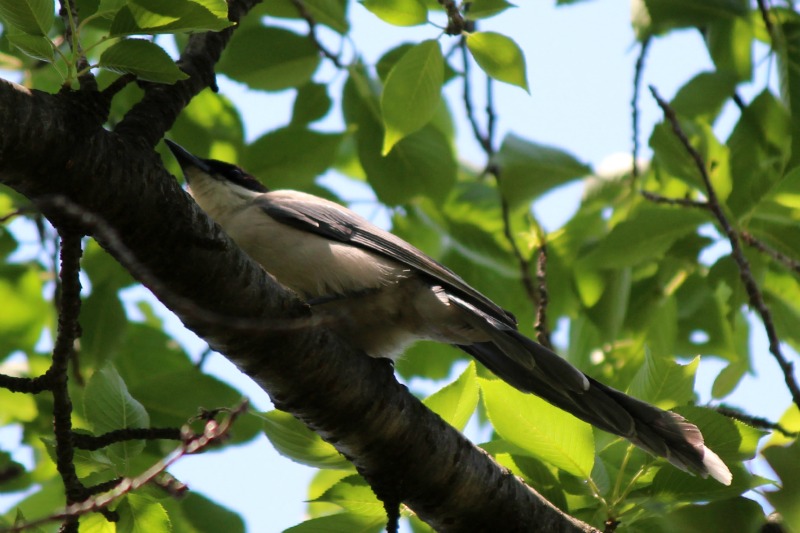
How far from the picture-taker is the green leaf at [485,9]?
11.3 feet

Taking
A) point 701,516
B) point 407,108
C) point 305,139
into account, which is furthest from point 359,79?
Result: point 701,516

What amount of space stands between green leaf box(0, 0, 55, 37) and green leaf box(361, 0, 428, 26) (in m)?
1.29

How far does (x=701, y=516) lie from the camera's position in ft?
8.44

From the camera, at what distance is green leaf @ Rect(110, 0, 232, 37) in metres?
2.50

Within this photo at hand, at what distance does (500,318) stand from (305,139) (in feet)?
5.45

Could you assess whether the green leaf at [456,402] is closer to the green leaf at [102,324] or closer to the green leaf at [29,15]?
the green leaf at [29,15]

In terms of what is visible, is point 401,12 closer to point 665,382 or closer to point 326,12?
point 326,12

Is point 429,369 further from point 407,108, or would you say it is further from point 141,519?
point 141,519

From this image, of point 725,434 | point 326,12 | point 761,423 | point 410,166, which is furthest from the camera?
point 410,166

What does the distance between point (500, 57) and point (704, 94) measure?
2.09 meters

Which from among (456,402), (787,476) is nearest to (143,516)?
(456,402)

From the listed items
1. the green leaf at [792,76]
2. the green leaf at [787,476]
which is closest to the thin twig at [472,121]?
the green leaf at [792,76]

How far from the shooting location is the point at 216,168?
184 inches

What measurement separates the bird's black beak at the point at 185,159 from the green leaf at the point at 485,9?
1824mm
